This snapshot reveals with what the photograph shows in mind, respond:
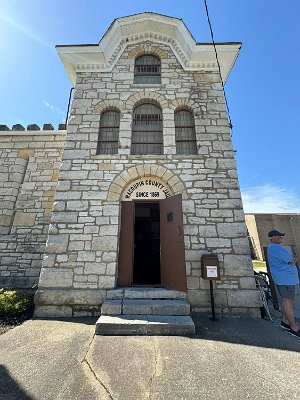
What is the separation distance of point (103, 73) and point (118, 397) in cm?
819

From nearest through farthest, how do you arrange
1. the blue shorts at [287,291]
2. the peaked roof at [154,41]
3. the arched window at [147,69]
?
1. the blue shorts at [287,291]
2. the peaked roof at [154,41]
3. the arched window at [147,69]

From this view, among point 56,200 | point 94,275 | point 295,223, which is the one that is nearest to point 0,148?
point 56,200

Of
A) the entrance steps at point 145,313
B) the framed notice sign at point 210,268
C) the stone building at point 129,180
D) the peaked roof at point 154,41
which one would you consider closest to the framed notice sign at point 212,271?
the framed notice sign at point 210,268

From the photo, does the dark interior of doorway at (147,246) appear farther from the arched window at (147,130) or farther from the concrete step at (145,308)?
the concrete step at (145,308)

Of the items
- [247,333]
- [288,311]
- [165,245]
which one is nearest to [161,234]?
[165,245]

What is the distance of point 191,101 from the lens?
259 inches

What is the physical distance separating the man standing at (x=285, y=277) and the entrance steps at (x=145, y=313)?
1998 mm

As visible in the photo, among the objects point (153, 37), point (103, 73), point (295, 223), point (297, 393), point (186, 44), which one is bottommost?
point (297, 393)

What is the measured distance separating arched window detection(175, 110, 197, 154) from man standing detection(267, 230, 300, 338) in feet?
11.6

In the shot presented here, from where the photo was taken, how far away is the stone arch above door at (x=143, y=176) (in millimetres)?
5590

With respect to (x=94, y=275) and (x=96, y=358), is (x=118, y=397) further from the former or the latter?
(x=94, y=275)

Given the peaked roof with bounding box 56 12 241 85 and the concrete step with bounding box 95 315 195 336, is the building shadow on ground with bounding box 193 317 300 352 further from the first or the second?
the peaked roof with bounding box 56 12 241 85

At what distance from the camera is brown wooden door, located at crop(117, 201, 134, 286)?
204 inches

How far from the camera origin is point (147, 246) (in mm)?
8820
